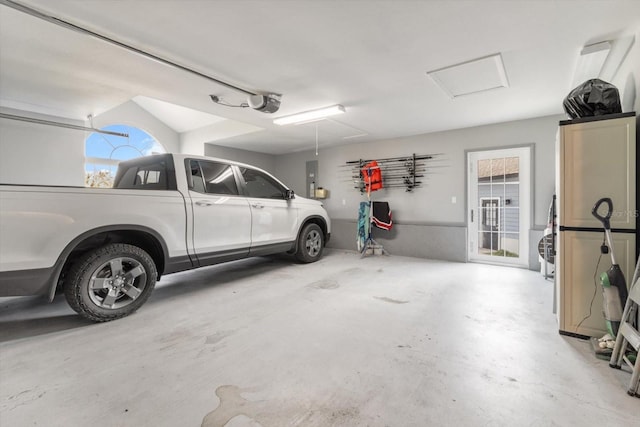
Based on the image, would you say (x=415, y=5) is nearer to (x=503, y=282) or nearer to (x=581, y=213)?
(x=581, y=213)

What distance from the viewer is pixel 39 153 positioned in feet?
16.0

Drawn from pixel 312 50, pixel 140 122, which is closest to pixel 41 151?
pixel 140 122

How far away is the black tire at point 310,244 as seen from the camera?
15.4 feet

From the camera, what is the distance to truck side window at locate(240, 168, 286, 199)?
12.6ft

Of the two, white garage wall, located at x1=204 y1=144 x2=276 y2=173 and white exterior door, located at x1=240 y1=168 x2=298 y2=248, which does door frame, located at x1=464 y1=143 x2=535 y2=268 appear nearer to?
white exterior door, located at x1=240 y1=168 x2=298 y2=248

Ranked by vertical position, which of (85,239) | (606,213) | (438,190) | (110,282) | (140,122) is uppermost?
(140,122)

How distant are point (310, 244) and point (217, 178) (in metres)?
2.18

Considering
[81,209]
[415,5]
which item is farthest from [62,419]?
[415,5]

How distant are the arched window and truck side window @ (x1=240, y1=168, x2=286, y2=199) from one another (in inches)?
124

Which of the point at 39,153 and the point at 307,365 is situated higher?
the point at 39,153

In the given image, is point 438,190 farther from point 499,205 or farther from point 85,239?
point 85,239

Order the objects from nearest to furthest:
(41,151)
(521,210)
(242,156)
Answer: (521,210), (41,151), (242,156)

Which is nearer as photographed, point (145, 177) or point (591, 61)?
point (591, 61)

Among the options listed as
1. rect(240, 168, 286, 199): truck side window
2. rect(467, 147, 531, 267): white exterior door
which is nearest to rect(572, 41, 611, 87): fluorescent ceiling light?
rect(467, 147, 531, 267): white exterior door
